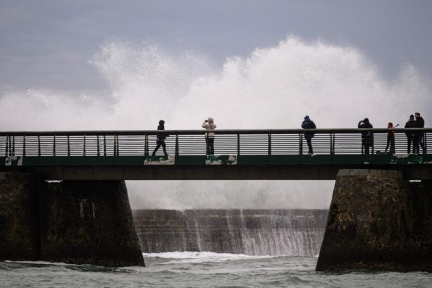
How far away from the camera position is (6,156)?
3659cm

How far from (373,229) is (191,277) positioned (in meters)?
5.73

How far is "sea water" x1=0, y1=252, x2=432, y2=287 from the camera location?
29.0 meters

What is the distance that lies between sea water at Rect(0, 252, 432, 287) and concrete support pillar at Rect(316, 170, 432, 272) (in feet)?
2.32

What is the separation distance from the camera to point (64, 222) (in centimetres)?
3591

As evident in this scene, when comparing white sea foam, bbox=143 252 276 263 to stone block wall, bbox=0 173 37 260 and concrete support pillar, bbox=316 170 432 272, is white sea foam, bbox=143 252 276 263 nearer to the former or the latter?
stone block wall, bbox=0 173 37 260

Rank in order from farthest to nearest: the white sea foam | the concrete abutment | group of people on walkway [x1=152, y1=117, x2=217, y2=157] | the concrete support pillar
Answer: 1. the white sea foam
2. the concrete abutment
3. group of people on walkway [x1=152, y1=117, x2=217, y2=157]
4. the concrete support pillar

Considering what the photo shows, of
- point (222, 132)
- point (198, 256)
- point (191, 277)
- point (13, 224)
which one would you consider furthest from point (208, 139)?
point (198, 256)

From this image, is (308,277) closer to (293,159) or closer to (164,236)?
(293,159)

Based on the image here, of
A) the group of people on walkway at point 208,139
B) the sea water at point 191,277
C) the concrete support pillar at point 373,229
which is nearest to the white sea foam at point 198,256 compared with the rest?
the sea water at point 191,277

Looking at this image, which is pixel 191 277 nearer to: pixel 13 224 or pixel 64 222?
pixel 64 222

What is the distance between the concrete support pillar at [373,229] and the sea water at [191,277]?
0.71 meters

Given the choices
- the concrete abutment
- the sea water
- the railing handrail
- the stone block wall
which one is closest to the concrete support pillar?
the sea water

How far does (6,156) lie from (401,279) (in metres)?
14.5

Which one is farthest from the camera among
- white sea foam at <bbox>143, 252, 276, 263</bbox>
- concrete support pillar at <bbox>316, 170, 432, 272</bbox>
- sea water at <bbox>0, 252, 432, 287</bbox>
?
white sea foam at <bbox>143, 252, 276, 263</bbox>
